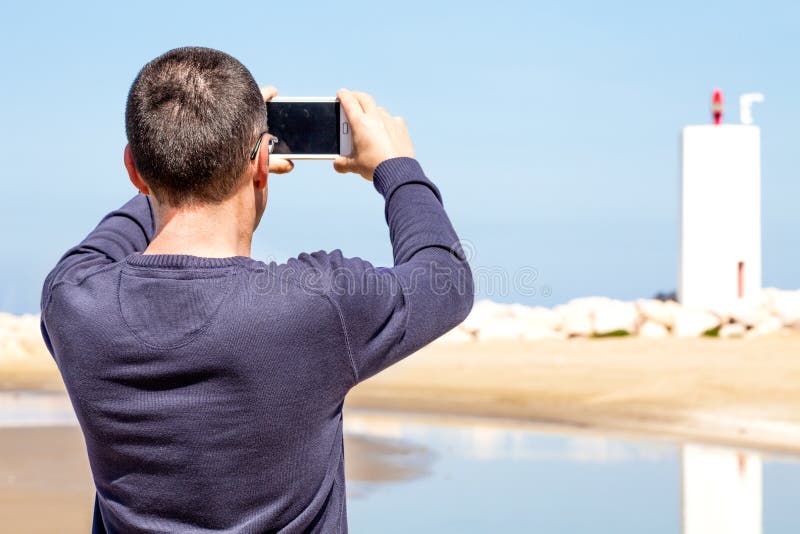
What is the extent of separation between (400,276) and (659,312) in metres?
13.0

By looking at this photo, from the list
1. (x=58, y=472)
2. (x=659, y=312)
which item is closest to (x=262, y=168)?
(x=58, y=472)

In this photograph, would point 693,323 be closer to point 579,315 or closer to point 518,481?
point 579,315

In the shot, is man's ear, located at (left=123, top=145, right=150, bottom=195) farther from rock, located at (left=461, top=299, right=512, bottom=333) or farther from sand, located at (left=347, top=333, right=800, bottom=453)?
rock, located at (left=461, top=299, right=512, bottom=333)

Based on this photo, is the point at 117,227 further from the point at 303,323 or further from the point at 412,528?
the point at 412,528

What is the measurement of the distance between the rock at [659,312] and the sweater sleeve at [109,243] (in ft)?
41.4

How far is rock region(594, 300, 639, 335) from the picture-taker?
45.0ft

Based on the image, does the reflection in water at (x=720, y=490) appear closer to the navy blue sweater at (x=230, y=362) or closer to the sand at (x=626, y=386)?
the sand at (x=626, y=386)

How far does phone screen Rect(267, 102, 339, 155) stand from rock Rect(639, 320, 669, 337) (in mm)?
11983

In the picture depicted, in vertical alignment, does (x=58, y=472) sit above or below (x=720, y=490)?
below

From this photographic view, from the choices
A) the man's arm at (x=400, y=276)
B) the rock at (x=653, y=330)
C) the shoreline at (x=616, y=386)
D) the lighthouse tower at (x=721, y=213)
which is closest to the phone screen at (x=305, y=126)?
the man's arm at (x=400, y=276)

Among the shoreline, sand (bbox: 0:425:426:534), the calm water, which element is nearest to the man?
the calm water

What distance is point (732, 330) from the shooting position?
1316 centimetres

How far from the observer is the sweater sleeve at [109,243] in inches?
56.3

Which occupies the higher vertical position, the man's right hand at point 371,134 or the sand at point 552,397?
the man's right hand at point 371,134
